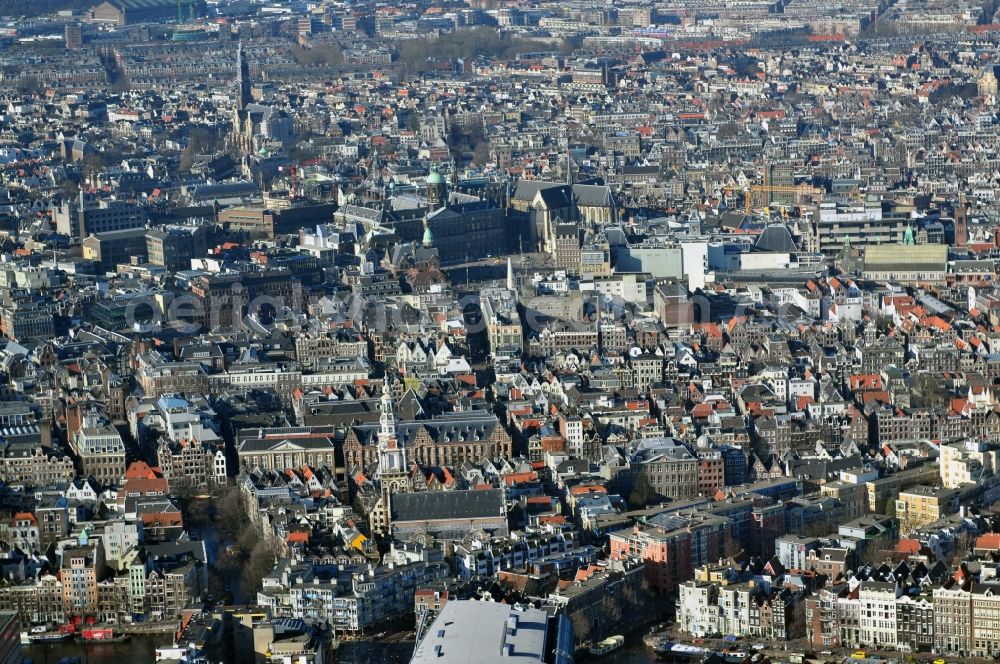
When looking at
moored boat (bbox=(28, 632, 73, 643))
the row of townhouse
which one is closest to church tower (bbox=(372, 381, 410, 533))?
the row of townhouse

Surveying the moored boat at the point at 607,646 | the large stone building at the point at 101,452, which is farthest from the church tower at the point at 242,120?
the moored boat at the point at 607,646

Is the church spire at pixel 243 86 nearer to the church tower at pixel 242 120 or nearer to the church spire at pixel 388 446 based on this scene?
the church tower at pixel 242 120

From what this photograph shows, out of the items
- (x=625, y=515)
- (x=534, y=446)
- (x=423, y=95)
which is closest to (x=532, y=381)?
(x=534, y=446)

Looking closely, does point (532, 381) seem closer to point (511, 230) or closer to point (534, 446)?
point (534, 446)

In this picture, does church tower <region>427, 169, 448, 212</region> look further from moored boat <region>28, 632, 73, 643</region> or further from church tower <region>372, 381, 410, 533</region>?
moored boat <region>28, 632, 73, 643</region>

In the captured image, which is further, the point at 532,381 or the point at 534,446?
the point at 532,381
